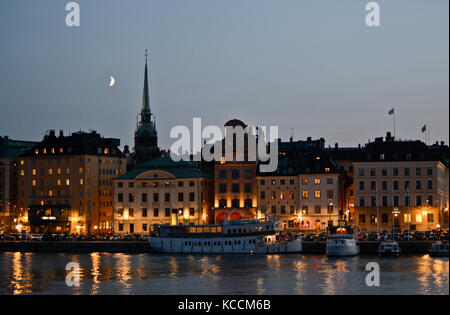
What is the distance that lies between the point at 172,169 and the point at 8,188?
29.6 m

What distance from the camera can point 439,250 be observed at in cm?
10250

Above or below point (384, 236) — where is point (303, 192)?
above

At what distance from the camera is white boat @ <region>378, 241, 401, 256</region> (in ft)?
345

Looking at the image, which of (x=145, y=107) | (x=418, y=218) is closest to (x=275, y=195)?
(x=418, y=218)

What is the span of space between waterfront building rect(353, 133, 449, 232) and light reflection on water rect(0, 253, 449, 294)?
852 inches

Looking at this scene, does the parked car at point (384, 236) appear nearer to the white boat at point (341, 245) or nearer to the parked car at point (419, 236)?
the parked car at point (419, 236)

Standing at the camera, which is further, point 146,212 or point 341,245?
point 146,212

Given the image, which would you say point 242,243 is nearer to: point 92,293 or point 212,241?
point 212,241

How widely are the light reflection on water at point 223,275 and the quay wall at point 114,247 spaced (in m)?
4.71

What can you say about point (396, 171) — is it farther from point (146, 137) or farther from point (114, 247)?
point (146, 137)

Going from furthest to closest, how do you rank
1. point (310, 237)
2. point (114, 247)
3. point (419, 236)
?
1. point (114, 247)
2. point (310, 237)
3. point (419, 236)

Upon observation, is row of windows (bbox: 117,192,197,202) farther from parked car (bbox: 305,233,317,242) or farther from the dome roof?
parked car (bbox: 305,233,317,242)

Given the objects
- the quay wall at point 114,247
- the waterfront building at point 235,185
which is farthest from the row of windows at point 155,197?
the quay wall at point 114,247
